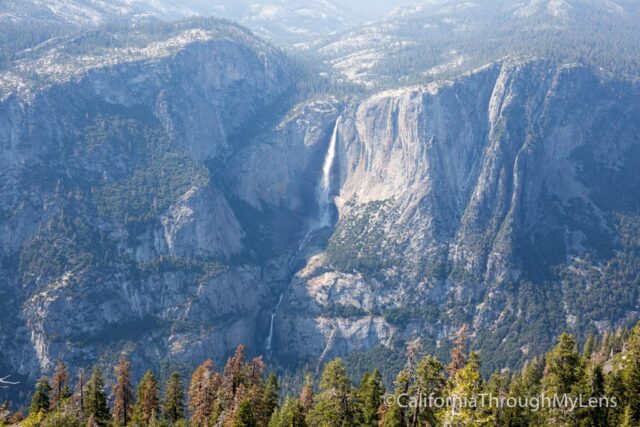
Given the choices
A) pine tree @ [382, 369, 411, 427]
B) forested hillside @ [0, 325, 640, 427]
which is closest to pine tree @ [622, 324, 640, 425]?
forested hillside @ [0, 325, 640, 427]

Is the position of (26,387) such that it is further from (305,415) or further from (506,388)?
(506,388)

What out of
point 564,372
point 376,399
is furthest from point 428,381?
point 564,372

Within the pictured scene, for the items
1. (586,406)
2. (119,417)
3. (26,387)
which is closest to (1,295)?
(26,387)

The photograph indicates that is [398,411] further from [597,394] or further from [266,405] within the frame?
[597,394]

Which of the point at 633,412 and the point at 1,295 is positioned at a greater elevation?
the point at 633,412

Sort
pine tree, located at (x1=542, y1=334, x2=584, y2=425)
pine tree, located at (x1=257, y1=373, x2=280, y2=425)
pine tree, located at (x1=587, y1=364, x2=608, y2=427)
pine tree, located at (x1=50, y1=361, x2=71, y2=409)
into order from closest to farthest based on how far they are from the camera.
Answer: pine tree, located at (x1=587, y1=364, x2=608, y2=427), pine tree, located at (x1=542, y1=334, x2=584, y2=425), pine tree, located at (x1=257, y1=373, x2=280, y2=425), pine tree, located at (x1=50, y1=361, x2=71, y2=409)

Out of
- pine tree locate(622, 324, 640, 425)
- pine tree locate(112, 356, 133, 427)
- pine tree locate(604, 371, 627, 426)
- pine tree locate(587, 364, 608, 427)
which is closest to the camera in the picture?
pine tree locate(587, 364, 608, 427)

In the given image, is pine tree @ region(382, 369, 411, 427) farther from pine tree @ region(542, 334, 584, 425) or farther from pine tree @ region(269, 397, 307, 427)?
pine tree @ region(542, 334, 584, 425)
